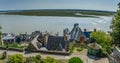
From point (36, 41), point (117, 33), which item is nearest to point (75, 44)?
point (36, 41)

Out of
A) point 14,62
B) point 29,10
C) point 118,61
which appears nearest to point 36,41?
point 14,62

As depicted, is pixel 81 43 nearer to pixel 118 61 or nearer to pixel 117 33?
pixel 117 33

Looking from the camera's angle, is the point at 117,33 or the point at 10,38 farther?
the point at 10,38

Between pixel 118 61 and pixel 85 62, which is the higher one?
pixel 118 61

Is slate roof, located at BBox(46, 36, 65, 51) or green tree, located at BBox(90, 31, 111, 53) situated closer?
green tree, located at BBox(90, 31, 111, 53)

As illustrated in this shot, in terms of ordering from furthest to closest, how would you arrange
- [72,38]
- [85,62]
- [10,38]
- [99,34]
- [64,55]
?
[10,38], [72,38], [99,34], [64,55], [85,62]

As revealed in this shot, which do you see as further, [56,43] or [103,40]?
[103,40]

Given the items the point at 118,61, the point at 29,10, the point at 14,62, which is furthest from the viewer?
the point at 29,10

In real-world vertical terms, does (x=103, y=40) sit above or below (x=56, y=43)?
above

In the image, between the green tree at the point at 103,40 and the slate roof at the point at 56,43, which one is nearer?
the green tree at the point at 103,40
